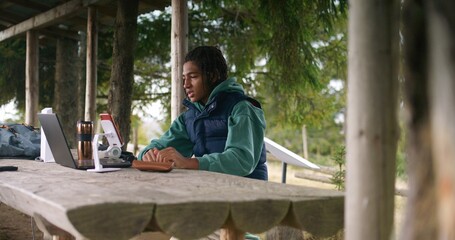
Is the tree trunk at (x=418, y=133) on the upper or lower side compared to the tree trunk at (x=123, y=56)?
lower

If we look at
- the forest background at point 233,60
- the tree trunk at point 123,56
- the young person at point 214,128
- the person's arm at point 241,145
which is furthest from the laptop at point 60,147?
the forest background at point 233,60

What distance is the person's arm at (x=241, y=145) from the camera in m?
3.24

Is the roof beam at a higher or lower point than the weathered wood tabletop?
higher

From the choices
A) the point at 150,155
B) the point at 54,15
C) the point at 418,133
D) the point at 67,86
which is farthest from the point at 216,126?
the point at 67,86

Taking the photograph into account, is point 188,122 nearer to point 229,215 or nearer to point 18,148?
point 18,148

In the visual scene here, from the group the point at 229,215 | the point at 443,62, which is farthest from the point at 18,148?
the point at 443,62

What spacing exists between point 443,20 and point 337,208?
873mm

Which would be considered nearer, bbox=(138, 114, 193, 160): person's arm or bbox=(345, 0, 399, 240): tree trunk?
bbox=(345, 0, 399, 240): tree trunk

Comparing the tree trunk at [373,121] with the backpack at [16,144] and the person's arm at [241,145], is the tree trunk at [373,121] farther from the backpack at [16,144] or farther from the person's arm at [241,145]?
the backpack at [16,144]

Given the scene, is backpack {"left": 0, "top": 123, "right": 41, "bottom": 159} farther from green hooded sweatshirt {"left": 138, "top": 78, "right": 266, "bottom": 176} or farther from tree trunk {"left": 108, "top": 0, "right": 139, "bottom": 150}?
tree trunk {"left": 108, "top": 0, "right": 139, "bottom": 150}

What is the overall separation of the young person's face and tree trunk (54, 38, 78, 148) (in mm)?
7201

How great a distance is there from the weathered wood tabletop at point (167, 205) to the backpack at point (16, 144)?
146 centimetres

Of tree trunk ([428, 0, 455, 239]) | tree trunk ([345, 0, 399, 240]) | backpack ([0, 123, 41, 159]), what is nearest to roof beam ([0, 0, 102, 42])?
backpack ([0, 123, 41, 159])

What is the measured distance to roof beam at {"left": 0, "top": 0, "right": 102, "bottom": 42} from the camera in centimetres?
773
